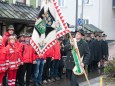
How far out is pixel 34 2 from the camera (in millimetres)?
23094

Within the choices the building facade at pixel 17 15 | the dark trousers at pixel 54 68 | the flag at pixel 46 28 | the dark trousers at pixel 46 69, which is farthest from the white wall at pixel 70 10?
the flag at pixel 46 28

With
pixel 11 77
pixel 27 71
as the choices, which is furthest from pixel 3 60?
pixel 27 71

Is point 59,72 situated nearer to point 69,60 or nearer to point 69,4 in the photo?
point 69,60

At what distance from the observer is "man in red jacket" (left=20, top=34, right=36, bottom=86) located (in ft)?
40.5

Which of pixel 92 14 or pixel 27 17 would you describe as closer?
pixel 27 17

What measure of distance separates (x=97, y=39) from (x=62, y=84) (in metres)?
5.91

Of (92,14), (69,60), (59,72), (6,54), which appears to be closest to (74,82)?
(69,60)

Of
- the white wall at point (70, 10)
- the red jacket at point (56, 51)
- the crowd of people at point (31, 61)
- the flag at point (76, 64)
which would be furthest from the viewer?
the white wall at point (70, 10)

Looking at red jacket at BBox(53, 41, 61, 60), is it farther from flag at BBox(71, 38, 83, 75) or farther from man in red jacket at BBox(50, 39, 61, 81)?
flag at BBox(71, 38, 83, 75)

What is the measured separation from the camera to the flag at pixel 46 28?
10297mm

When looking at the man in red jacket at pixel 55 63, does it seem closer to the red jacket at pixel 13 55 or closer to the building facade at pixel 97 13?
the red jacket at pixel 13 55

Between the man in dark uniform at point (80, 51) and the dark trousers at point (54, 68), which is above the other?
the man in dark uniform at point (80, 51)

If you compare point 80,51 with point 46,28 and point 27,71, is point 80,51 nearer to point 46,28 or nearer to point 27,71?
point 46,28

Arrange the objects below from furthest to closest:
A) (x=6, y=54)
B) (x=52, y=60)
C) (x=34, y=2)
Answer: (x=34, y=2)
(x=52, y=60)
(x=6, y=54)
